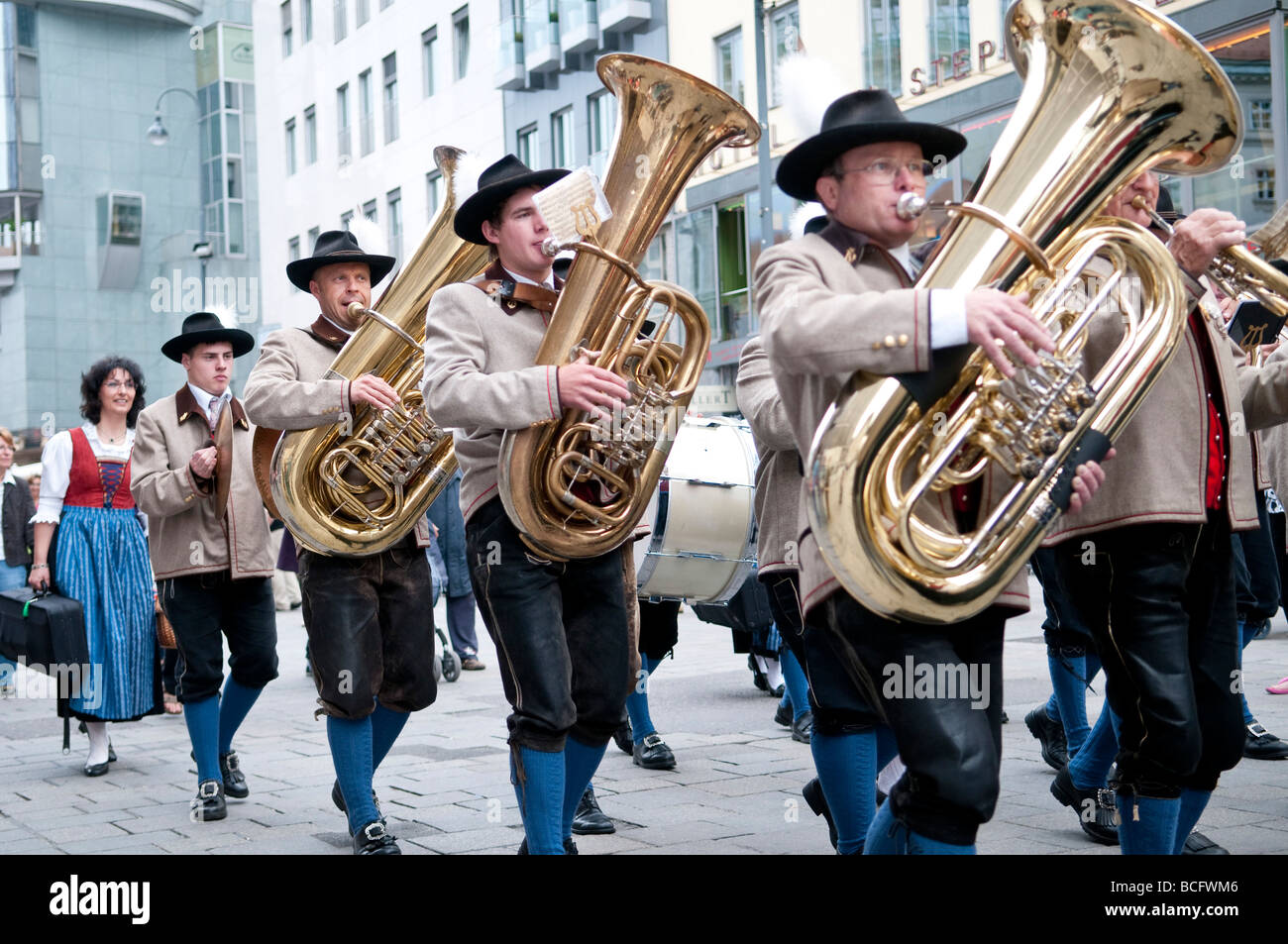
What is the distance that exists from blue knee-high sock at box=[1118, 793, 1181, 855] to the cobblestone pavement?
77 centimetres

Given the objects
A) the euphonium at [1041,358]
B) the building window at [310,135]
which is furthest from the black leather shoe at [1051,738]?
the building window at [310,135]

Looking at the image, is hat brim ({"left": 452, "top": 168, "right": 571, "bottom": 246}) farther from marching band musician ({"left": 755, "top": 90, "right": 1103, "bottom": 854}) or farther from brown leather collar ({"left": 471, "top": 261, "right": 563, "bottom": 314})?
marching band musician ({"left": 755, "top": 90, "right": 1103, "bottom": 854})

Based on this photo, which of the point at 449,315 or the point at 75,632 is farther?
the point at 75,632

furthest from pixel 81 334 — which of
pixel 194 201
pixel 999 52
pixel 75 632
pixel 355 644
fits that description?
pixel 355 644

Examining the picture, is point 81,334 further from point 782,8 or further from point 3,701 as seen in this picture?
point 3,701

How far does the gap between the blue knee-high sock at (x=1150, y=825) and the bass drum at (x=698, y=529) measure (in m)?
2.95

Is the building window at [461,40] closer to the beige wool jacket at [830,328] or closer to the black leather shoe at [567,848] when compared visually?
the black leather shoe at [567,848]

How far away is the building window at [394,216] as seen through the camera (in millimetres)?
31156

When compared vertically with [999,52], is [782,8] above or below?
above

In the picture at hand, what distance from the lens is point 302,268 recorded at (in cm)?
579

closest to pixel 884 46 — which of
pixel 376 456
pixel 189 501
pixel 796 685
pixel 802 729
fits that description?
pixel 796 685

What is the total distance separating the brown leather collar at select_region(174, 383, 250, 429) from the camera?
6344 mm
